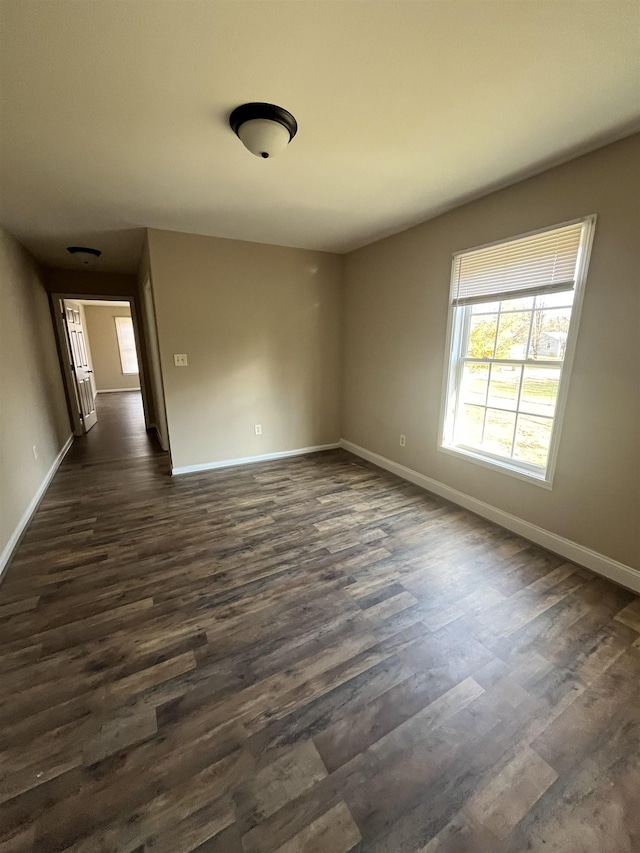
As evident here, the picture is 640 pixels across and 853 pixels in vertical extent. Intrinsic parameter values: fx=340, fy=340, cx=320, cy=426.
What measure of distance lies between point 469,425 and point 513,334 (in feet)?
2.76

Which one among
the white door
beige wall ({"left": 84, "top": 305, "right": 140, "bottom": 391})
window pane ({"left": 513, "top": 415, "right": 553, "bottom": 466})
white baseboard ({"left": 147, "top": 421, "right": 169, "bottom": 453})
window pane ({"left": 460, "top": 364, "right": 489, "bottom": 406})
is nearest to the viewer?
window pane ({"left": 513, "top": 415, "right": 553, "bottom": 466})

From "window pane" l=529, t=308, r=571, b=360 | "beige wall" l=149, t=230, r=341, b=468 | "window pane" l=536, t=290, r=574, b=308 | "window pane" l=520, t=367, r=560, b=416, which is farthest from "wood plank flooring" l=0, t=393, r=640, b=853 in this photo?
"window pane" l=536, t=290, r=574, b=308

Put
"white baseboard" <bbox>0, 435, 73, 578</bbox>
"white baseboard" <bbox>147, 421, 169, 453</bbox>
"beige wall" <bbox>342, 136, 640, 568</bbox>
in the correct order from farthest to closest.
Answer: "white baseboard" <bbox>147, 421, 169, 453</bbox>
"white baseboard" <bbox>0, 435, 73, 578</bbox>
"beige wall" <bbox>342, 136, 640, 568</bbox>

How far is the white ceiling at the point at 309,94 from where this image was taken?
1179mm

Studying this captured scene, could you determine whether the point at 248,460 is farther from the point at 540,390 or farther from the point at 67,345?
the point at 67,345

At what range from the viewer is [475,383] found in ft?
9.59

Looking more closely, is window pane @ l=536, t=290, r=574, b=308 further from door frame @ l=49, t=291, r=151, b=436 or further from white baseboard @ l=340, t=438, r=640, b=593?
door frame @ l=49, t=291, r=151, b=436

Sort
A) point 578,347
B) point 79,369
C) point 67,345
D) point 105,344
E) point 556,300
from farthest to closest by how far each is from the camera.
Answer: 1. point 105,344
2. point 79,369
3. point 67,345
4. point 556,300
5. point 578,347

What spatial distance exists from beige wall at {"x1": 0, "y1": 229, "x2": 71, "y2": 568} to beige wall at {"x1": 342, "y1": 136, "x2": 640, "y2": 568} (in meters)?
3.49

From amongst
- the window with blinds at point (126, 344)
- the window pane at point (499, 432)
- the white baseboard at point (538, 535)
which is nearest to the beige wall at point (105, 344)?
the window with blinds at point (126, 344)

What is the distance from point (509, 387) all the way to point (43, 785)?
3.22m

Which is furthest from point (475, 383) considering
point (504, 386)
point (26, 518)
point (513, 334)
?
point (26, 518)

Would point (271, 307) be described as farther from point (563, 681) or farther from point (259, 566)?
point (563, 681)

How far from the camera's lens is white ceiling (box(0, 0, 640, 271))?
1.18 metres
